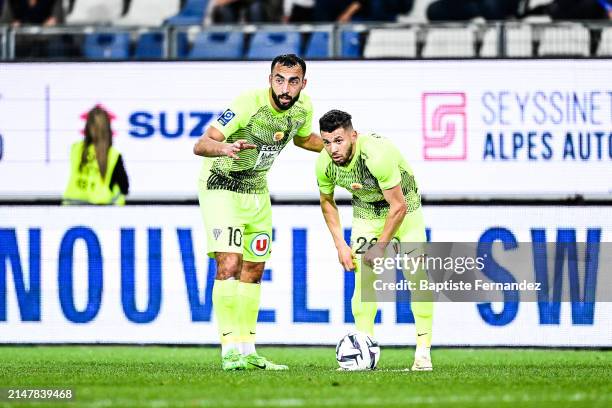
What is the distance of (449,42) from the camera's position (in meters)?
16.4

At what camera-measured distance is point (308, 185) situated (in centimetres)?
1620

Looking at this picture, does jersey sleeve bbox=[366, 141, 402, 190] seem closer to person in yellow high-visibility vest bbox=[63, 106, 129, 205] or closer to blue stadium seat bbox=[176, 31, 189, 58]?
person in yellow high-visibility vest bbox=[63, 106, 129, 205]

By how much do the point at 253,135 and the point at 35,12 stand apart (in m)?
8.21

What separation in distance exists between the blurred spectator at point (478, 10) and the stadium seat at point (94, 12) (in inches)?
185

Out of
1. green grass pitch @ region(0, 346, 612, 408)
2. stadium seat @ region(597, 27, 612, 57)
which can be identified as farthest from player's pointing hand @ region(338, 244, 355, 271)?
stadium seat @ region(597, 27, 612, 57)

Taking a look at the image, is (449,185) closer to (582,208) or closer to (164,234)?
(582,208)

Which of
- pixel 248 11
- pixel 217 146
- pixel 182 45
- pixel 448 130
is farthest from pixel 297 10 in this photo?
pixel 217 146

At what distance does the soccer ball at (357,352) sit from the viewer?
12.3 meters

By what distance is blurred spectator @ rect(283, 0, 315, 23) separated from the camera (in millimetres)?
19031

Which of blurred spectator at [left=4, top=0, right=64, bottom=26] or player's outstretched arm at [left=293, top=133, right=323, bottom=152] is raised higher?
blurred spectator at [left=4, top=0, right=64, bottom=26]

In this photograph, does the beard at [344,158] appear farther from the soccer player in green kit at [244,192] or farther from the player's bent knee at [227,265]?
the player's bent knee at [227,265]

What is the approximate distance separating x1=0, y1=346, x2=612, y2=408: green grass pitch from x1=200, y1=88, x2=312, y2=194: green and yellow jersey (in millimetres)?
1697

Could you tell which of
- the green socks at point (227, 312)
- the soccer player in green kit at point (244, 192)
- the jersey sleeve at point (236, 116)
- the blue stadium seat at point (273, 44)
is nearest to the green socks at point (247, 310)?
the soccer player in green kit at point (244, 192)

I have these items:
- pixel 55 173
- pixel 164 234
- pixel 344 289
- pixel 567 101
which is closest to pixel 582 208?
pixel 567 101
